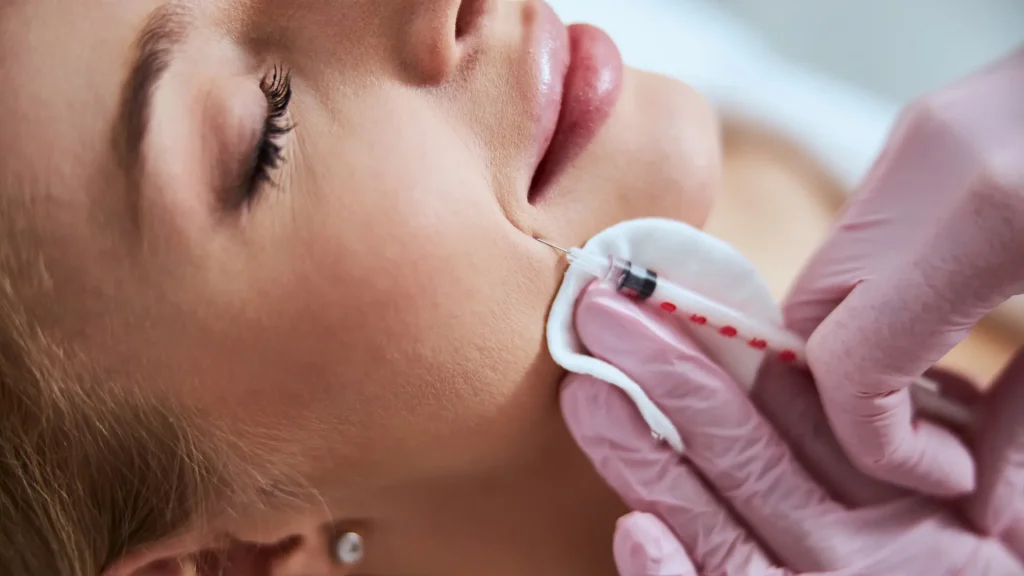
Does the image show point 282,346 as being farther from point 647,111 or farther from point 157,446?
point 647,111

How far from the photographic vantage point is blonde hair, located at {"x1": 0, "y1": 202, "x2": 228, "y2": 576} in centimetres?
74

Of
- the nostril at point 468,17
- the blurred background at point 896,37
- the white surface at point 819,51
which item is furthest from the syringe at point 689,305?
the blurred background at point 896,37

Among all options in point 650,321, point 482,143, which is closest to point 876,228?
point 650,321

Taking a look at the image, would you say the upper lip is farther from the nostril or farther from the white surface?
the white surface

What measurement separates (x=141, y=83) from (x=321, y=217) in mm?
185

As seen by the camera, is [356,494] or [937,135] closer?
[937,135]

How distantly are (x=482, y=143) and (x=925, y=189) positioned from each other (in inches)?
16.0

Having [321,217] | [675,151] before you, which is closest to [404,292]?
[321,217]

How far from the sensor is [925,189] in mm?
737

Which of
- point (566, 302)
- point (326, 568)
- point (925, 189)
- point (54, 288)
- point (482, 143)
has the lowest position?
point (326, 568)

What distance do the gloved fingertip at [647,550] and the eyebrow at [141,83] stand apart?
1.86ft

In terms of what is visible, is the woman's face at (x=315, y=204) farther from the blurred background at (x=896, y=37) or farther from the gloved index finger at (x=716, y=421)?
the blurred background at (x=896, y=37)

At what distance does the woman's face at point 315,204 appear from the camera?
697 mm

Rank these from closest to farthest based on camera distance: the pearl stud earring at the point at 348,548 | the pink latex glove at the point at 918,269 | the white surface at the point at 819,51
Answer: the pink latex glove at the point at 918,269, the pearl stud earring at the point at 348,548, the white surface at the point at 819,51
